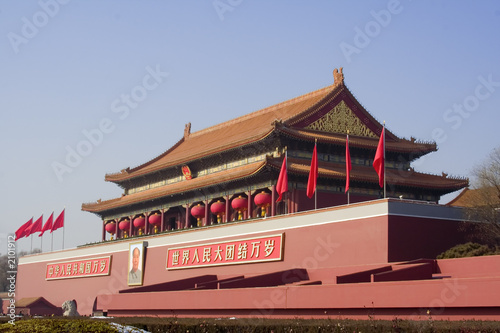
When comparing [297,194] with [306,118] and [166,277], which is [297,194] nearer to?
[306,118]

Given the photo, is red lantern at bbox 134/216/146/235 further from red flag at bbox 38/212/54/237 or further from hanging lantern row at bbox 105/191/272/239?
red flag at bbox 38/212/54/237

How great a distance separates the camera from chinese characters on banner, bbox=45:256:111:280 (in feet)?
126

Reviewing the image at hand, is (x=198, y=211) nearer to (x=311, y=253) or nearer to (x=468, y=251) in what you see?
(x=311, y=253)

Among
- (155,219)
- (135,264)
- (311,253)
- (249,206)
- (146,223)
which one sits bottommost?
(311,253)

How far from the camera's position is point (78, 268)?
134 ft

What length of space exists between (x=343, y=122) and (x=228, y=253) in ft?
26.9

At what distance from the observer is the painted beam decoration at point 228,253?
1061 inches

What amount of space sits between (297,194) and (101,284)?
13.7m

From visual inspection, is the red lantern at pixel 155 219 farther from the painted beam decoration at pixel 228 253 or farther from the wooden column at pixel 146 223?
the painted beam decoration at pixel 228 253

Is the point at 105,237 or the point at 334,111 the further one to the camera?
the point at 105,237

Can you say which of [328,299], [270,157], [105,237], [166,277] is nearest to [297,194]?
[270,157]

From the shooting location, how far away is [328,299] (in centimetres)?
1870

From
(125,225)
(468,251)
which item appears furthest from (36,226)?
(468,251)

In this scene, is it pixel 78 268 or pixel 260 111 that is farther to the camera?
pixel 78 268
